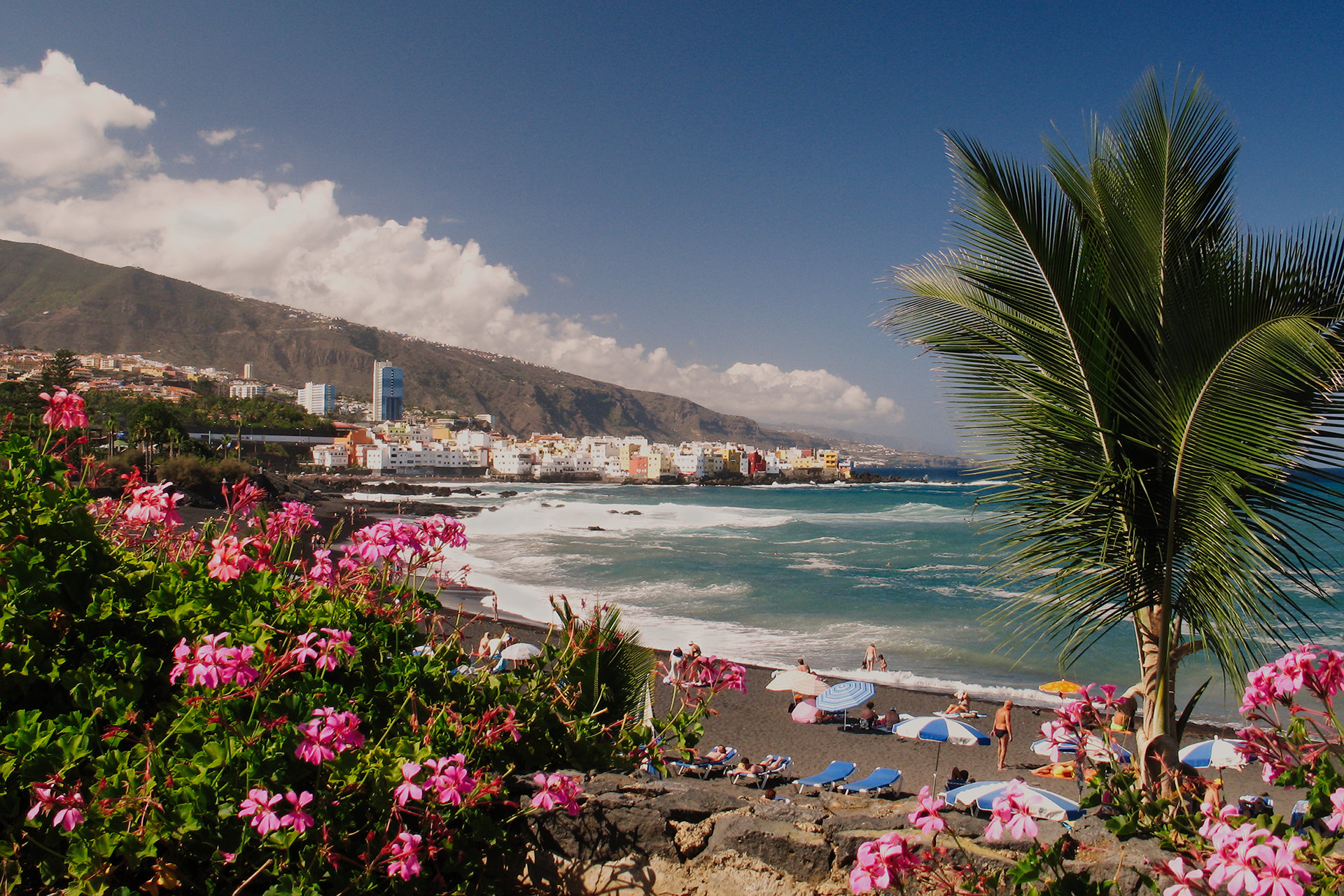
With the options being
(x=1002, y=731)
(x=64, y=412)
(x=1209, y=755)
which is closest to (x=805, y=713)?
(x=1002, y=731)

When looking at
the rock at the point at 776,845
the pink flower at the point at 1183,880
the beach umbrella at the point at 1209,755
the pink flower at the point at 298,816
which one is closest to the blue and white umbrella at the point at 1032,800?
the beach umbrella at the point at 1209,755

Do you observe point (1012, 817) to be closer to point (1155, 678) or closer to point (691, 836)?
point (691, 836)

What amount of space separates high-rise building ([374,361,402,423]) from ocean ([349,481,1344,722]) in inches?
4347

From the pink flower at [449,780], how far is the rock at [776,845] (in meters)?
0.68

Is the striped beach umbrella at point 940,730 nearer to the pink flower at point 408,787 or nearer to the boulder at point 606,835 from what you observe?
the boulder at point 606,835

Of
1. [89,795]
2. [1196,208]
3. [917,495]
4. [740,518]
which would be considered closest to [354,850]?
[89,795]

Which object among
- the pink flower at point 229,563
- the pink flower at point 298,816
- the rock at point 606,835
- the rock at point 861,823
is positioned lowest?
the rock at point 606,835

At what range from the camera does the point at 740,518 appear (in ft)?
158

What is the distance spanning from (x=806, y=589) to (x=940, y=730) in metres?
13.6

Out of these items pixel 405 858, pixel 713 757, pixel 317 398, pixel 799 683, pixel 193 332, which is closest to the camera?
pixel 405 858

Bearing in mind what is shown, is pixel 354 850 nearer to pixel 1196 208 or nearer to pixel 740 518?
pixel 1196 208

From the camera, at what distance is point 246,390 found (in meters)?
120

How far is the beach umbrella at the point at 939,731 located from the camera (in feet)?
27.7

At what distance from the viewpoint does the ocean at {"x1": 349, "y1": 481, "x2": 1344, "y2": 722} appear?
43.9 feet
